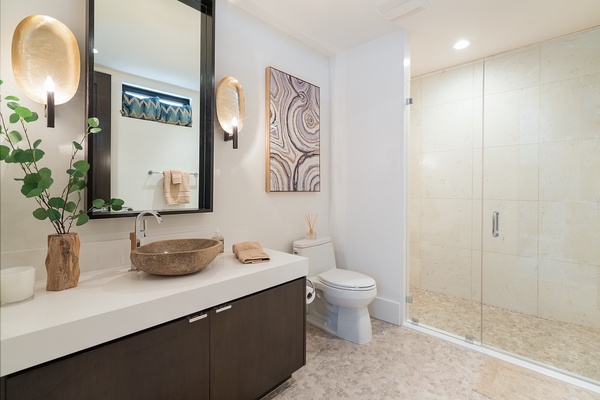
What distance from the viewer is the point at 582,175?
2.20 meters

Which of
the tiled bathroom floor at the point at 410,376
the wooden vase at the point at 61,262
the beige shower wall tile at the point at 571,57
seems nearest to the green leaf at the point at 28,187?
the wooden vase at the point at 61,262

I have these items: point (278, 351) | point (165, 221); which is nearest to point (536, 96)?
point (278, 351)

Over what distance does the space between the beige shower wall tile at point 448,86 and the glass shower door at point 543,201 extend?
25 cm

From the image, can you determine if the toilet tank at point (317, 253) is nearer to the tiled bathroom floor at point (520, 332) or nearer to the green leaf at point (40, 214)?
the tiled bathroom floor at point (520, 332)

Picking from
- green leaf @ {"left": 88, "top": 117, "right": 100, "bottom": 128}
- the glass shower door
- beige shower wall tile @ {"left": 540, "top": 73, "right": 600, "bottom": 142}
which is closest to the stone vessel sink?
green leaf @ {"left": 88, "top": 117, "right": 100, "bottom": 128}

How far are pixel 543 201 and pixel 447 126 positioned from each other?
1.07m

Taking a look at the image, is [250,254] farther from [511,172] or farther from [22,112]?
[511,172]

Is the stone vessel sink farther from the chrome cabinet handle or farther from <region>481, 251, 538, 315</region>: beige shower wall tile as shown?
<region>481, 251, 538, 315</region>: beige shower wall tile

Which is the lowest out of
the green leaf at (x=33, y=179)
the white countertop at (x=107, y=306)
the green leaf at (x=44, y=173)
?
the white countertop at (x=107, y=306)

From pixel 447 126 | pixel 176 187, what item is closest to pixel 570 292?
pixel 447 126

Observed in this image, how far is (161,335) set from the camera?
108 centimetres

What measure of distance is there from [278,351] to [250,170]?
4.07 feet

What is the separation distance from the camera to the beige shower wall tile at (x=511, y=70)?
240cm

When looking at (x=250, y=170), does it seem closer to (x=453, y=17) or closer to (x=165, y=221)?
(x=165, y=221)
